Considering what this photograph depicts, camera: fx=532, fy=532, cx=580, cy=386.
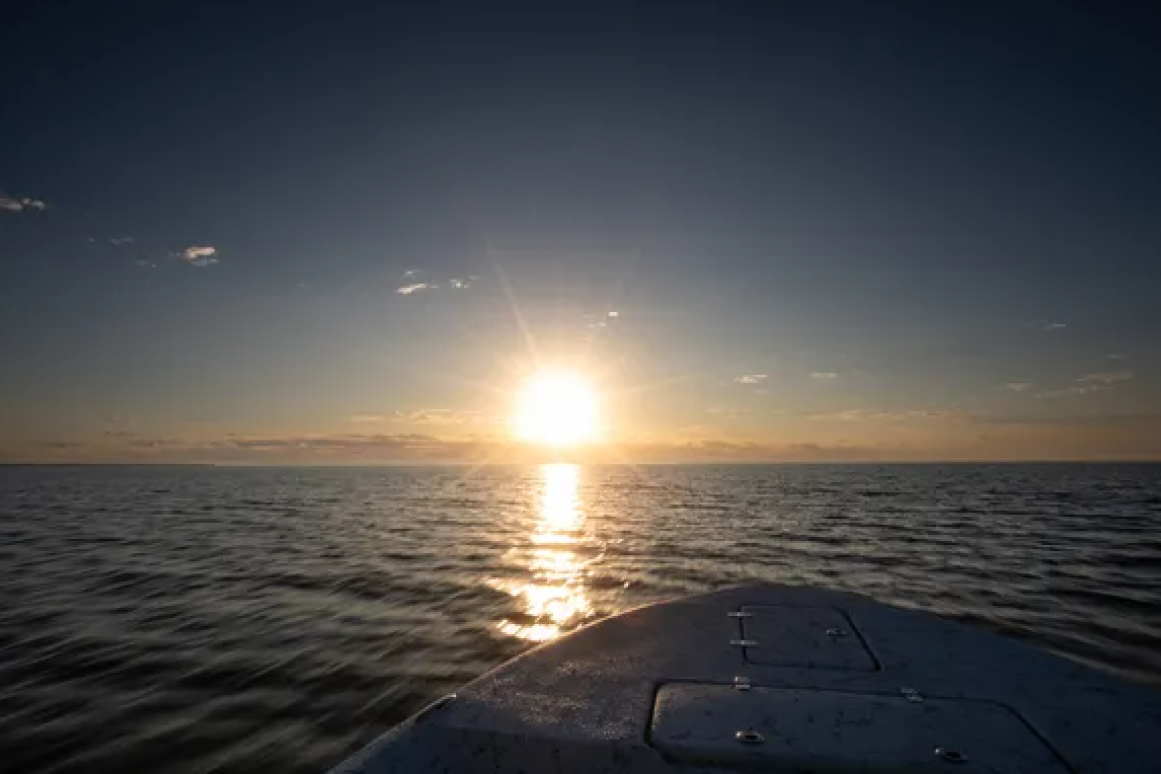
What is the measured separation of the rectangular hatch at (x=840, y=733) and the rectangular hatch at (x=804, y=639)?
60 centimetres

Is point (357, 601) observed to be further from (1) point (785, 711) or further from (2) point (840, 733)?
(2) point (840, 733)

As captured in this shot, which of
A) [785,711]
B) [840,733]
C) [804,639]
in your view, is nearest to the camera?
[840,733]

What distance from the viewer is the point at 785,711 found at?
119 inches

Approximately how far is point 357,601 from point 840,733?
9.01m

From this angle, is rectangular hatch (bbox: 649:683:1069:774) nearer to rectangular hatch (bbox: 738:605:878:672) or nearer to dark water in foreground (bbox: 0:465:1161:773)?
rectangular hatch (bbox: 738:605:878:672)

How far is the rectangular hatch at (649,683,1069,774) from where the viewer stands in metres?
2.51

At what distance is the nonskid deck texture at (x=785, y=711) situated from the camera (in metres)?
2.60

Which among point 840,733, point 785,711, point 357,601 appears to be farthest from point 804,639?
point 357,601

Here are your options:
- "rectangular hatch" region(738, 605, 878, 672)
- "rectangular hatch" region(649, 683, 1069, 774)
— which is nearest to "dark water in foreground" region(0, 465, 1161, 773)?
"rectangular hatch" region(649, 683, 1069, 774)

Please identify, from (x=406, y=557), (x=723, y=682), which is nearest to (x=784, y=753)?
(x=723, y=682)

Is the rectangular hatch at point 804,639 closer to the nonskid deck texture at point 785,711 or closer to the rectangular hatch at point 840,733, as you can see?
the nonskid deck texture at point 785,711

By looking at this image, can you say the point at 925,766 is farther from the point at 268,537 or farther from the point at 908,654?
the point at 268,537

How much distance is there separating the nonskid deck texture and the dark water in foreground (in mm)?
2425

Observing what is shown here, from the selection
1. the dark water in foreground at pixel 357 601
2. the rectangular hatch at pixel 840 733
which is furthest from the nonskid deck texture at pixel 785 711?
the dark water in foreground at pixel 357 601
